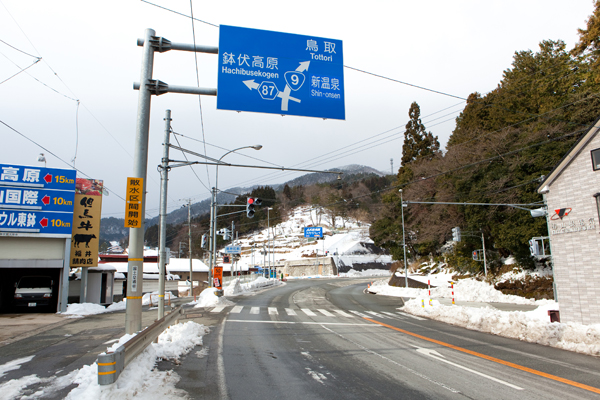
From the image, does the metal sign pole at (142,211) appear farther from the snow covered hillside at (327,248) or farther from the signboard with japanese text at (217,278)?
the snow covered hillside at (327,248)

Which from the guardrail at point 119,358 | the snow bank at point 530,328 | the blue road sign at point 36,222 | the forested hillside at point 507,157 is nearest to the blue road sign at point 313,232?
the forested hillside at point 507,157

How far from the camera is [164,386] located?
252 inches

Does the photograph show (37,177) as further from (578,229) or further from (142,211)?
(578,229)

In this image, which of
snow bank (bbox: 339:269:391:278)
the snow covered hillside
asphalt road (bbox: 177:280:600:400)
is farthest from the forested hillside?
the snow covered hillside

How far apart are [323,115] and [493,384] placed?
6.72 metres

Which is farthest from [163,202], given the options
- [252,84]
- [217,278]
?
[217,278]

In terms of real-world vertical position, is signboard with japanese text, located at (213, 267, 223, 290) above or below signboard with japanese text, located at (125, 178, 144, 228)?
below

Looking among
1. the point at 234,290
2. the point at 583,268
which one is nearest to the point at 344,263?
the point at 234,290

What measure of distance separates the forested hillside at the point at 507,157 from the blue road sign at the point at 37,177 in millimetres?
23711

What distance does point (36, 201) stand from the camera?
20.0 m

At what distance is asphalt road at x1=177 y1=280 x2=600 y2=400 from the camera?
650 centimetres

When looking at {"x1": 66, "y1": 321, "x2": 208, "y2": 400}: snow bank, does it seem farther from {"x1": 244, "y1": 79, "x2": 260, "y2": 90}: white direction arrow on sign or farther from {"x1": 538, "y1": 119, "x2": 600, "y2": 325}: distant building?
{"x1": 538, "y1": 119, "x2": 600, "y2": 325}: distant building

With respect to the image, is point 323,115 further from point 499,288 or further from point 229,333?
point 499,288

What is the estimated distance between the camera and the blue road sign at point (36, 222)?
19.4m
